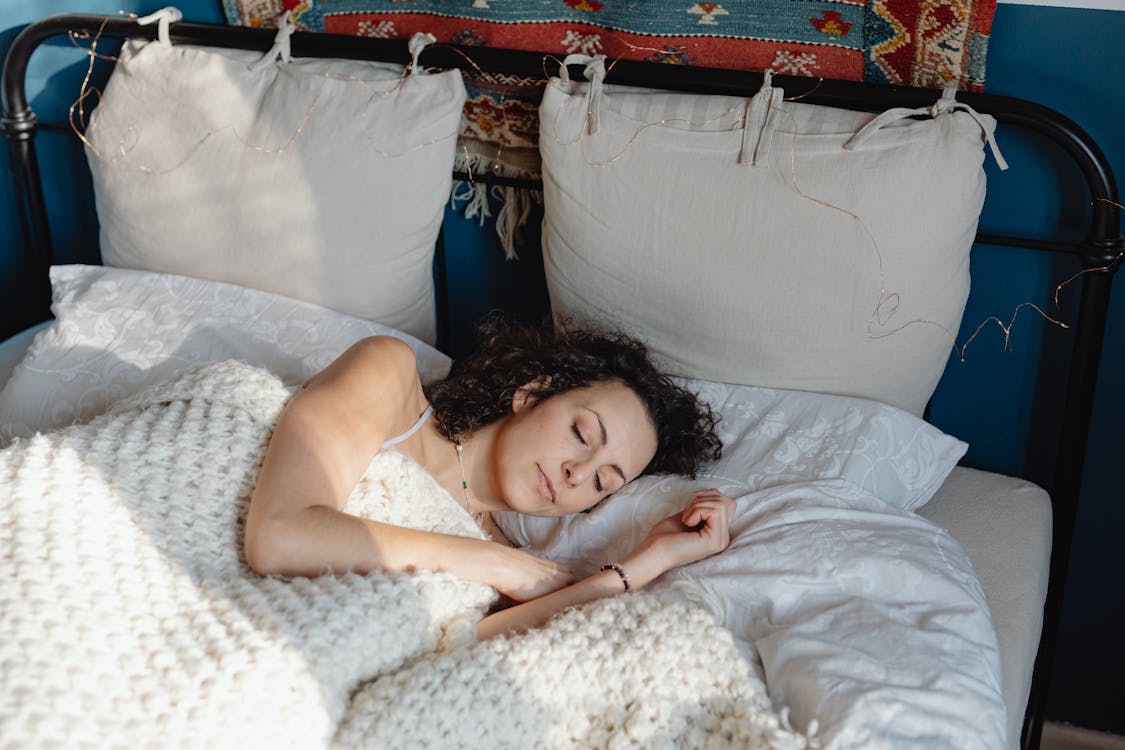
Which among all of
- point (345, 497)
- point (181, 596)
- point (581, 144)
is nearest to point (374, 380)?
point (345, 497)

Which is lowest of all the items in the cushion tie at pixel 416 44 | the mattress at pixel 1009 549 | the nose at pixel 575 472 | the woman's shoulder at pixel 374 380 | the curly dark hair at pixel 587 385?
the mattress at pixel 1009 549

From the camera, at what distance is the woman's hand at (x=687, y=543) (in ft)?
4.64

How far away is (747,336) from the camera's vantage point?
1.62 meters

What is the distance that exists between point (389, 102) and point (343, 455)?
676 millimetres

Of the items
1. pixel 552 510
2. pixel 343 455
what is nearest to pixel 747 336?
pixel 552 510

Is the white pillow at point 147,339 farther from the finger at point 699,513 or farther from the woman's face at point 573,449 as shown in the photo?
the finger at point 699,513

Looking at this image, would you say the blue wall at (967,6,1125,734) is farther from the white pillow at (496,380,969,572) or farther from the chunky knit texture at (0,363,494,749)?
the chunky knit texture at (0,363,494,749)

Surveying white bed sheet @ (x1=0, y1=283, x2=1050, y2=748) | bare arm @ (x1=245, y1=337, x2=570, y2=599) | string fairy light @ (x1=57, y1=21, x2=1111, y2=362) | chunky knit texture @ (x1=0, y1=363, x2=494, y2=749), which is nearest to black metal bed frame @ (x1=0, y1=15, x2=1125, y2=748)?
string fairy light @ (x1=57, y1=21, x2=1111, y2=362)

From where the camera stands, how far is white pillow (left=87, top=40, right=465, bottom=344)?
5.78 feet

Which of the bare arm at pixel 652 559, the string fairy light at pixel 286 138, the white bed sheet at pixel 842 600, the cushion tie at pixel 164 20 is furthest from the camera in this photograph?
the cushion tie at pixel 164 20

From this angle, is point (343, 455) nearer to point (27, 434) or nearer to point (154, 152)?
point (27, 434)

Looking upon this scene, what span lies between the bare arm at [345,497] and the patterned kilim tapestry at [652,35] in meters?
0.53

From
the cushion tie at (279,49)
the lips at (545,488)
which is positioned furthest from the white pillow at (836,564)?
the cushion tie at (279,49)

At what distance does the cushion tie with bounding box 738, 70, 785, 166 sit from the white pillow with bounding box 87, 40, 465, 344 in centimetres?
48
